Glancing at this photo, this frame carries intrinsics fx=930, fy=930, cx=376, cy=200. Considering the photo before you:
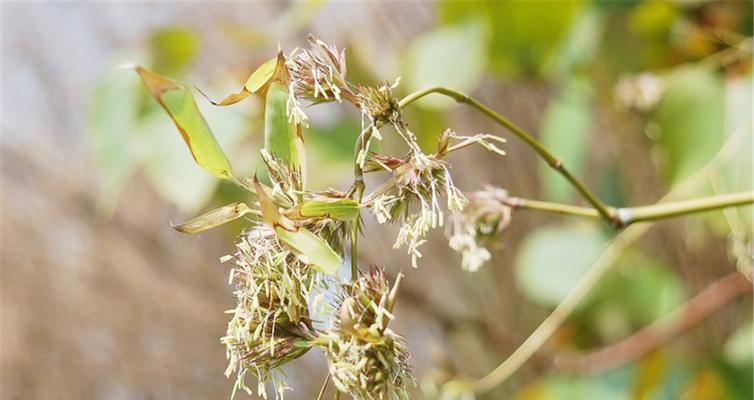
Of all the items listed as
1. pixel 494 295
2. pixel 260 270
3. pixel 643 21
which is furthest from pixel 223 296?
pixel 260 270

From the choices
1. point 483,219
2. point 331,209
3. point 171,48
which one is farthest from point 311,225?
point 171,48

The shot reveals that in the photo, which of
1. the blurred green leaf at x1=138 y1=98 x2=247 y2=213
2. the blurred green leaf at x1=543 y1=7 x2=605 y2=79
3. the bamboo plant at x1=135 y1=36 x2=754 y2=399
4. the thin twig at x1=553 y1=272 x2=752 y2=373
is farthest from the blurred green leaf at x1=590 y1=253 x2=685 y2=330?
the bamboo plant at x1=135 y1=36 x2=754 y2=399

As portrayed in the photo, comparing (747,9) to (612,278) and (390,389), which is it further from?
(390,389)

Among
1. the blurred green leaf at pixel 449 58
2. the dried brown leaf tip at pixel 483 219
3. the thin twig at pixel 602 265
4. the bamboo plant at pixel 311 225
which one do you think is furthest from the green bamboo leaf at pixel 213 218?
the blurred green leaf at pixel 449 58

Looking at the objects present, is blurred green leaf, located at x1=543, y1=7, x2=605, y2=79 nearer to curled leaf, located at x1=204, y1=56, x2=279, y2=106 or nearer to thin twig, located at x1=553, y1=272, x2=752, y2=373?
thin twig, located at x1=553, y1=272, x2=752, y2=373

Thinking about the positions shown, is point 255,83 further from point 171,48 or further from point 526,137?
point 171,48

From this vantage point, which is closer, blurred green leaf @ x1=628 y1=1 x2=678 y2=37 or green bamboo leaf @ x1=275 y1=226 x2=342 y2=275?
green bamboo leaf @ x1=275 y1=226 x2=342 y2=275
